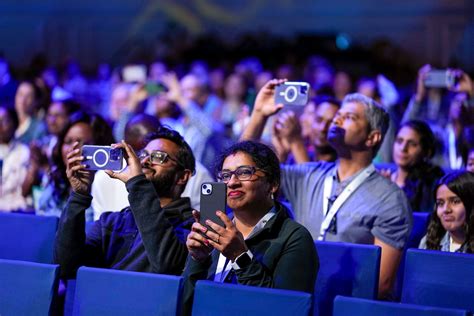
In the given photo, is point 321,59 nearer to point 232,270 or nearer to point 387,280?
point 387,280

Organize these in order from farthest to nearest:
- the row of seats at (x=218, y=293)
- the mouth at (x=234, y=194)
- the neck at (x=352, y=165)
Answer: the neck at (x=352, y=165), the mouth at (x=234, y=194), the row of seats at (x=218, y=293)

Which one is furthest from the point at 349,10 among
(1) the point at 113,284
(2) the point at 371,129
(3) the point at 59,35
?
(1) the point at 113,284

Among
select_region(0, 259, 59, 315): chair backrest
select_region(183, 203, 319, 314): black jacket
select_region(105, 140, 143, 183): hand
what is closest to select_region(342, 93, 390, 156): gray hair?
select_region(183, 203, 319, 314): black jacket

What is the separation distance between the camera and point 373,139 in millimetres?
4578

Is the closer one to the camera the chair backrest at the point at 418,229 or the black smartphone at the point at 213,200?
the black smartphone at the point at 213,200

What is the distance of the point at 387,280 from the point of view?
4.18 m

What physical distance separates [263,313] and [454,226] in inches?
57.5

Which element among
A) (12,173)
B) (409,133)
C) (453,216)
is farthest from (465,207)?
(12,173)

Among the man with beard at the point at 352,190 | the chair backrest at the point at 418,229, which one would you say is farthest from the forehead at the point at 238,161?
the chair backrest at the point at 418,229

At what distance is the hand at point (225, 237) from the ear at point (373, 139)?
1523mm

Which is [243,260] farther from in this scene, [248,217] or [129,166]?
[129,166]

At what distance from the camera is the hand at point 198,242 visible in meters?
3.22

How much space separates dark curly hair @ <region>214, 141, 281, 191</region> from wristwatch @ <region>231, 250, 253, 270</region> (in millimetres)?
426

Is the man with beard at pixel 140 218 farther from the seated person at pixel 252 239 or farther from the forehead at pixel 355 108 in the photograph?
the forehead at pixel 355 108
